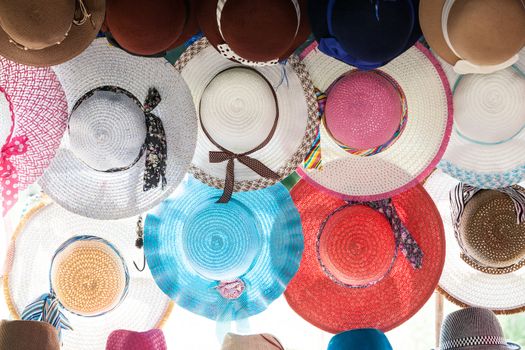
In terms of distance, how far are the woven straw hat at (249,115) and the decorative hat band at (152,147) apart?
141mm

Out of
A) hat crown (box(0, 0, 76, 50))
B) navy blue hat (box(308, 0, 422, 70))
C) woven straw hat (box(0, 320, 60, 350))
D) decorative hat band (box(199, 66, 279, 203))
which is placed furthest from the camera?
decorative hat band (box(199, 66, 279, 203))

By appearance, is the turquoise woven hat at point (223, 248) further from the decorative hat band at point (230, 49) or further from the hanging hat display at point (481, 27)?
the hanging hat display at point (481, 27)

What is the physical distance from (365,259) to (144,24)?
1219 mm

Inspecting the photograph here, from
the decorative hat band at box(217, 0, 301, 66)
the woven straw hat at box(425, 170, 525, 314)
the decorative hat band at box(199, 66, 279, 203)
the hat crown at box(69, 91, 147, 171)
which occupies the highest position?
the decorative hat band at box(217, 0, 301, 66)

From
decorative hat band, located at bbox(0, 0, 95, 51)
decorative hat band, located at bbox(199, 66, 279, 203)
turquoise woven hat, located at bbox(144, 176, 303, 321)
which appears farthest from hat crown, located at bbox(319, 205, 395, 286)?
decorative hat band, located at bbox(0, 0, 95, 51)

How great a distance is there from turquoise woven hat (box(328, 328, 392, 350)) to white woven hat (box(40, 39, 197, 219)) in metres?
0.83

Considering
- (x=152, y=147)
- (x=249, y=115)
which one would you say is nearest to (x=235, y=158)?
(x=249, y=115)

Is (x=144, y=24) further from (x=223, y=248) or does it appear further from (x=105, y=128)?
(x=223, y=248)

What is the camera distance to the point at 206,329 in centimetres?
306

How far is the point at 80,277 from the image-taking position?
2520 mm

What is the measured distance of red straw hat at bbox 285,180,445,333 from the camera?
8.39 feet

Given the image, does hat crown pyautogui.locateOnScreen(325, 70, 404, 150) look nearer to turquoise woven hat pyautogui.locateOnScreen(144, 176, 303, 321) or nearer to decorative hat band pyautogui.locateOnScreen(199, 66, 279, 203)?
decorative hat band pyautogui.locateOnScreen(199, 66, 279, 203)

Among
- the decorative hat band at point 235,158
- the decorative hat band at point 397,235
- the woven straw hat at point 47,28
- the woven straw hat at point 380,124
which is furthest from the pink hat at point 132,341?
the woven straw hat at point 47,28

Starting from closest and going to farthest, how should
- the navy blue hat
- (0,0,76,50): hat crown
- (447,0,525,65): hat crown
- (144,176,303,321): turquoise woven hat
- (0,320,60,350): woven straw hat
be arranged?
(0,0,76,50): hat crown, (447,0,525,65): hat crown, the navy blue hat, (0,320,60,350): woven straw hat, (144,176,303,321): turquoise woven hat
